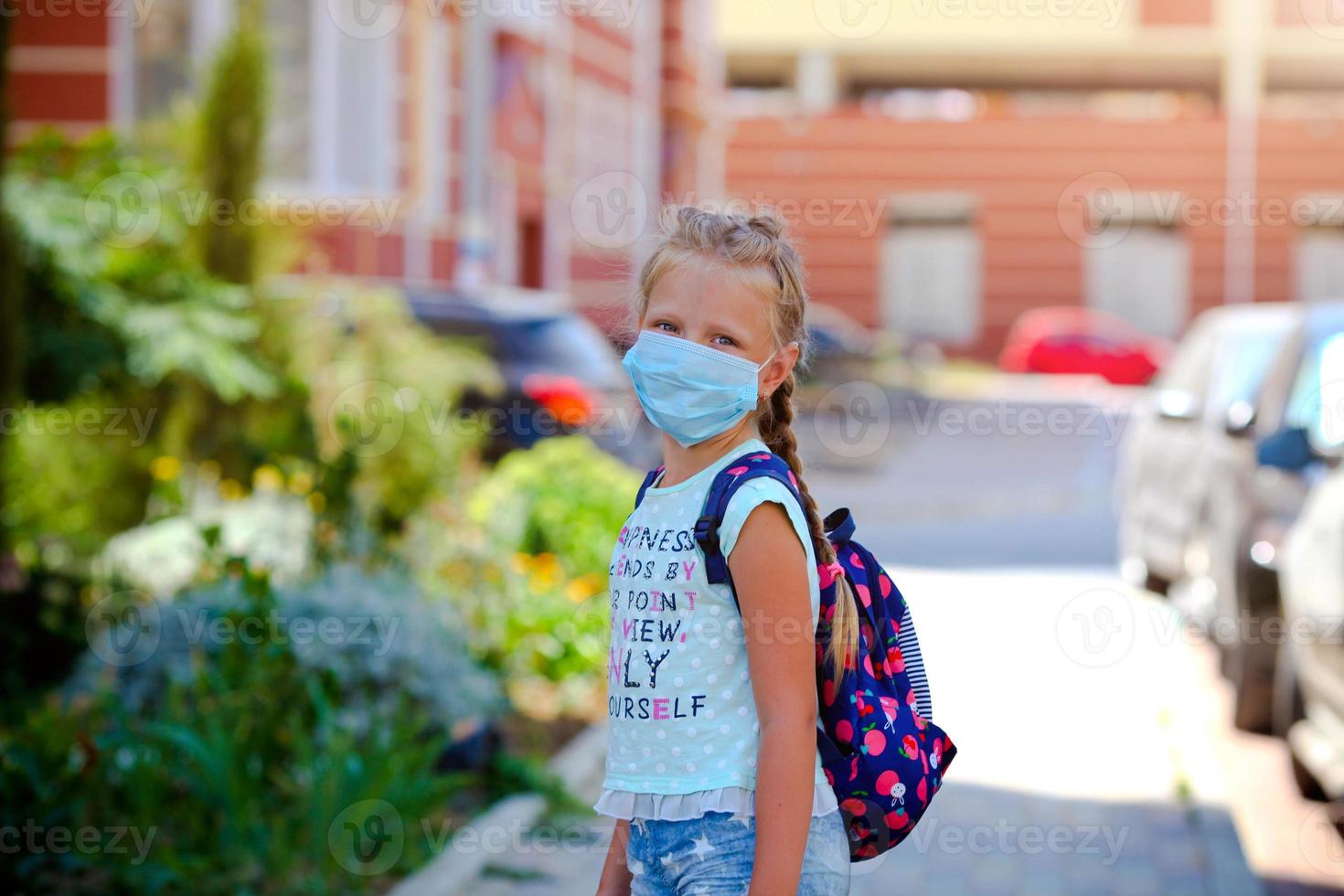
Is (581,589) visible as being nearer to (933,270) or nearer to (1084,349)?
(1084,349)

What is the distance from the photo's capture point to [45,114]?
627 inches

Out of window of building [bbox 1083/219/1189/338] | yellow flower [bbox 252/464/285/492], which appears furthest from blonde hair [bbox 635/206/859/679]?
window of building [bbox 1083/219/1189/338]

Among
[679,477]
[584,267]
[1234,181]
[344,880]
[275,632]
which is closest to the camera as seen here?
[679,477]

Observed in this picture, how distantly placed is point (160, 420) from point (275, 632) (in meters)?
4.27

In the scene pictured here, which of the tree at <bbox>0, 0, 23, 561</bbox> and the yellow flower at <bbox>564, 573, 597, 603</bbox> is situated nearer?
the tree at <bbox>0, 0, 23, 561</bbox>

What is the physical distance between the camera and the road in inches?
228

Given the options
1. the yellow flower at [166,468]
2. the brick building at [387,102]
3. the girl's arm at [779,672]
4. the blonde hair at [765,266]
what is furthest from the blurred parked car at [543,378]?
the girl's arm at [779,672]

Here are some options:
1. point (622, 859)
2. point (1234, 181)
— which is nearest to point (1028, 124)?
point (1234, 181)

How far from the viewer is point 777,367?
8.64ft

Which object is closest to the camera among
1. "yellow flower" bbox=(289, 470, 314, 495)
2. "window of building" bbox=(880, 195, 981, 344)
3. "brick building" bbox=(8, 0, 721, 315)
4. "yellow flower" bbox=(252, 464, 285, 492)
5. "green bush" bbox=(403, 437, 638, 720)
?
"yellow flower" bbox=(289, 470, 314, 495)

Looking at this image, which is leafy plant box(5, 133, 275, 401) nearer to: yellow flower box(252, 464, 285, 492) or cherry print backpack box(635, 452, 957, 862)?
yellow flower box(252, 464, 285, 492)

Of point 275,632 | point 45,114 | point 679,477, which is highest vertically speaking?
point 45,114

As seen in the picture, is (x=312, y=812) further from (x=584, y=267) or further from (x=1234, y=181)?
(x=1234, y=181)

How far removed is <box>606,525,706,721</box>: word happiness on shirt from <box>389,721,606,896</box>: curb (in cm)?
270
